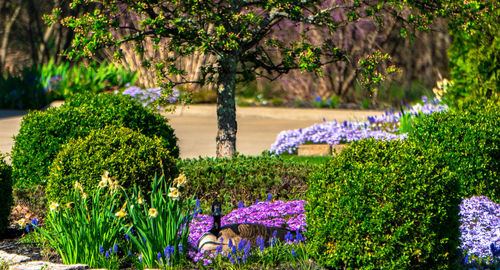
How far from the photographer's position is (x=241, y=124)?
12.5 metres

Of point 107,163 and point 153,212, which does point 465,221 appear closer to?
point 153,212

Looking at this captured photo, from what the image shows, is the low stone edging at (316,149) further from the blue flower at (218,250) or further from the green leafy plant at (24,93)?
the green leafy plant at (24,93)

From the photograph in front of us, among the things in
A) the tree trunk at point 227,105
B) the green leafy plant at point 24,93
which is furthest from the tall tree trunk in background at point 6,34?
the tree trunk at point 227,105

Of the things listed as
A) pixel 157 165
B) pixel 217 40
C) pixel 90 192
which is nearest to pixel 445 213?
pixel 157 165

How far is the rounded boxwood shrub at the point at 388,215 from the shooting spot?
416 centimetres

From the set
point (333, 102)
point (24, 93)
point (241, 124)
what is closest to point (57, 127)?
point (241, 124)

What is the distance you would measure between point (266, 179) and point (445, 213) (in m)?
2.68

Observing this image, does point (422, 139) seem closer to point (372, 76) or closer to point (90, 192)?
point (372, 76)

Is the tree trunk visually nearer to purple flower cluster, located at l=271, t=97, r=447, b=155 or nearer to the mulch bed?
purple flower cluster, located at l=271, t=97, r=447, b=155

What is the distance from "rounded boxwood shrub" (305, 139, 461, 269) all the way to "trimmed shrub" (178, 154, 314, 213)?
2130 millimetres

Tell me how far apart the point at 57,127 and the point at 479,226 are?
4252 mm

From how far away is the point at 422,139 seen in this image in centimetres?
654

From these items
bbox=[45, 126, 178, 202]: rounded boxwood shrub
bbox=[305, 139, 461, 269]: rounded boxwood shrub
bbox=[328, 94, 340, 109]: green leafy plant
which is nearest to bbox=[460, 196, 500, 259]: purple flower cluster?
bbox=[305, 139, 461, 269]: rounded boxwood shrub

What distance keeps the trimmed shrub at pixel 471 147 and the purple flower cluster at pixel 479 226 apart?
211mm
